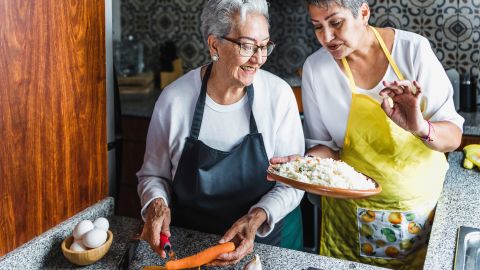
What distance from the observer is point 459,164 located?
7.00ft

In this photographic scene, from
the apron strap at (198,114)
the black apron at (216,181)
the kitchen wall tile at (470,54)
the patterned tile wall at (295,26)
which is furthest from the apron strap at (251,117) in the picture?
the kitchen wall tile at (470,54)

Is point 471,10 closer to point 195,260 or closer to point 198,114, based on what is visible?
point 198,114

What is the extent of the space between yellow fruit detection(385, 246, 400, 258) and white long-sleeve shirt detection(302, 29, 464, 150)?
15.1 inches

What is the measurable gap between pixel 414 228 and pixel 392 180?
0.18 metres

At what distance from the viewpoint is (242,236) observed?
4.39 ft

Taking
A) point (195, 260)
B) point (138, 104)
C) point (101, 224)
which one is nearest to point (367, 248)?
point (195, 260)

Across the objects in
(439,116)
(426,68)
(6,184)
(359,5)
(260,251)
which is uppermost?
(359,5)

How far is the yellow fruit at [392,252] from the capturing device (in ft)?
5.72

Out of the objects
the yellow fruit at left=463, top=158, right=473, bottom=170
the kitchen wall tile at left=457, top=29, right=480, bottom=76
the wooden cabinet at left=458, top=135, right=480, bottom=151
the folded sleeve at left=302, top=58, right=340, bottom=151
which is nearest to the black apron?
the folded sleeve at left=302, top=58, right=340, bottom=151

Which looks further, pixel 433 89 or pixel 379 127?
pixel 379 127

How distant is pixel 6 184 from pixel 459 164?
173 centimetres

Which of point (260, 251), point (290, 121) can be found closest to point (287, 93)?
point (290, 121)

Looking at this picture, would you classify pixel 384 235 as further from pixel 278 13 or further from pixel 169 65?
pixel 169 65

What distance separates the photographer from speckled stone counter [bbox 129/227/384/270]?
1286 mm
